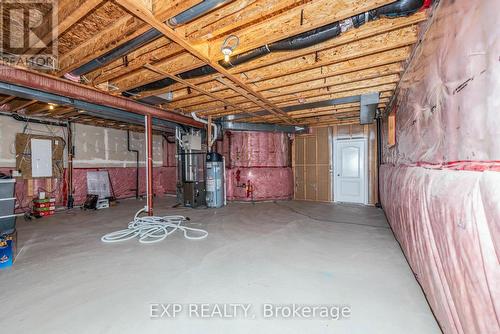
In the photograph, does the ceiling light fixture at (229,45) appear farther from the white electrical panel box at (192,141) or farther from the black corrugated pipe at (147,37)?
the white electrical panel box at (192,141)

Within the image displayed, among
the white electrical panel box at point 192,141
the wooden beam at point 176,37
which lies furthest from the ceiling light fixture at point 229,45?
the white electrical panel box at point 192,141

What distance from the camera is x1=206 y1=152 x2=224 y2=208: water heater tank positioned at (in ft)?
19.1

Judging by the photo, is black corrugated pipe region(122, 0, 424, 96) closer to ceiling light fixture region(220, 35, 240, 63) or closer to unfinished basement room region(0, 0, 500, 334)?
unfinished basement room region(0, 0, 500, 334)

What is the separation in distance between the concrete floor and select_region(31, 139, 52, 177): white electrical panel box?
260 cm

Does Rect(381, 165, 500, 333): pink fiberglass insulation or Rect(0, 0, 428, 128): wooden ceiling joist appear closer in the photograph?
Rect(381, 165, 500, 333): pink fiberglass insulation

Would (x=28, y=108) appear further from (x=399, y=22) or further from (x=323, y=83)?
(x=399, y=22)

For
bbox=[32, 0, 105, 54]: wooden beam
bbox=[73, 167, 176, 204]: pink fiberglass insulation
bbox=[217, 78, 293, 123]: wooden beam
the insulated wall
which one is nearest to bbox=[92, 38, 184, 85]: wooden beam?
Answer: bbox=[32, 0, 105, 54]: wooden beam

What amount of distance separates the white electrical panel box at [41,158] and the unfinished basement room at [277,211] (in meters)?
0.24

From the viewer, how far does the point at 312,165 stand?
701 centimetres

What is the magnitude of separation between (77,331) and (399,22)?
11.8 feet

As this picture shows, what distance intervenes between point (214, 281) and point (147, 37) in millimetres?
2492

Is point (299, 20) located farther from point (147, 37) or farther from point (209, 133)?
point (209, 133)

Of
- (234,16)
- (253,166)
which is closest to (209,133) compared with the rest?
(253,166)

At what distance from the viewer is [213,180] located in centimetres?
582
